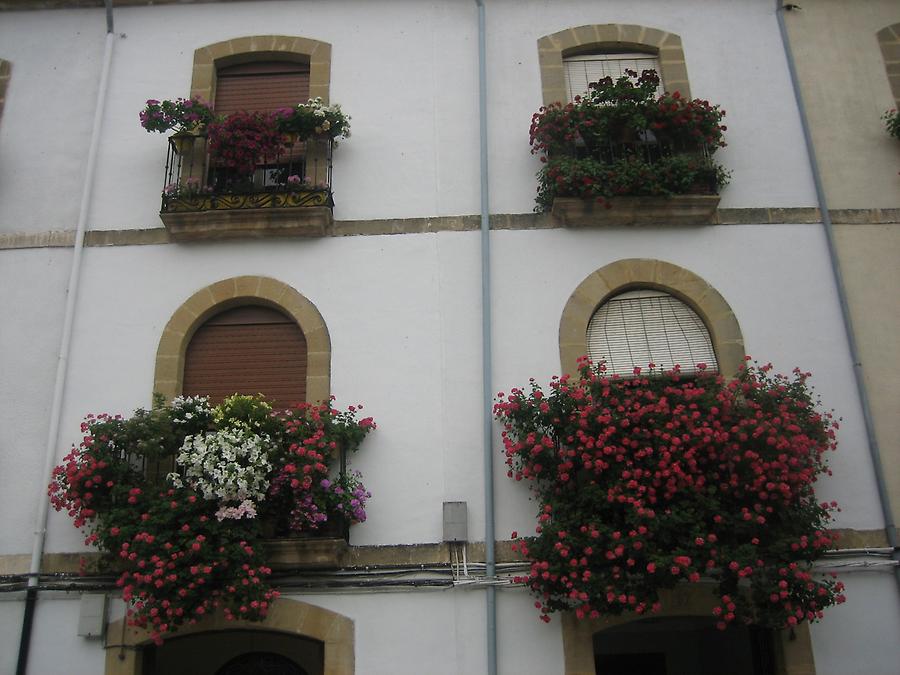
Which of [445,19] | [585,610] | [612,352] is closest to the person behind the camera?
[585,610]

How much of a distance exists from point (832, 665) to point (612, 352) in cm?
310

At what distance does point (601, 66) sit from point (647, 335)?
10.3 ft

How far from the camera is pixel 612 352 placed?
329 inches

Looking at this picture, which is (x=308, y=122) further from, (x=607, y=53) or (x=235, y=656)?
(x=235, y=656)

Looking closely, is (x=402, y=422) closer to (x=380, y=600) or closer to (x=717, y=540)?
(x=380, y=600)

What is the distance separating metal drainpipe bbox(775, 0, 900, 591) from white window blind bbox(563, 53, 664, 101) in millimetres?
1360

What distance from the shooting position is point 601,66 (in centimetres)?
973

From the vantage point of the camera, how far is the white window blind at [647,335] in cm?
833

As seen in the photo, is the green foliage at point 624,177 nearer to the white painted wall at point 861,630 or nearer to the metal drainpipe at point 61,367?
the white painted wall at point 861,630

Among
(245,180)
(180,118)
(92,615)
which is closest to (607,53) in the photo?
(245,180)

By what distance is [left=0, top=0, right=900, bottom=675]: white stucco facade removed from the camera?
7480 millimetres

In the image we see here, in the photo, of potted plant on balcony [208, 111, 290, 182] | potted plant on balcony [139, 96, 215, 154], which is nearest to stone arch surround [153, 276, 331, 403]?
potted plant on balcony [208, 111, 290, 182]

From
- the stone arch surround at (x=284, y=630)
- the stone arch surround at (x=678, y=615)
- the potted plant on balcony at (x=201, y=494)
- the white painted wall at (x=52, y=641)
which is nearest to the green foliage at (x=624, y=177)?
the potted plant on balcony at (x=201, y=494)

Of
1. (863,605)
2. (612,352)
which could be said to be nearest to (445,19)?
(612,352)
